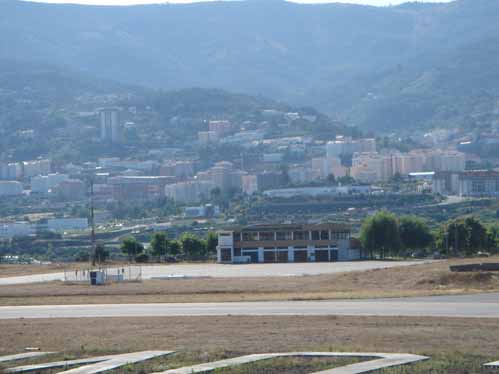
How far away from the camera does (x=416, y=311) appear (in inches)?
1281

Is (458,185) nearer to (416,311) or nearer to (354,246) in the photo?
(354,246)

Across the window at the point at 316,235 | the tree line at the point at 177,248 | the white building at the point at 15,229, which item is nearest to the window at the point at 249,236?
the window at the point at 316,235

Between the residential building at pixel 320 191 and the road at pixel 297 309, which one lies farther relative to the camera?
the residential building at pixel 320 191

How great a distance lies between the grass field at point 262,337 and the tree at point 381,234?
2024 inches

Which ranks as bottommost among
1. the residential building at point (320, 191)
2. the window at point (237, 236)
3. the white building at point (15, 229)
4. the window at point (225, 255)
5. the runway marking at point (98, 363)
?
the runway marking at point (98, 363)

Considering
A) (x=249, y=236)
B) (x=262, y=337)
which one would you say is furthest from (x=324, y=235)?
(x=262, y=337)

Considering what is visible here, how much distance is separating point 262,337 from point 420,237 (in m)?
59.6

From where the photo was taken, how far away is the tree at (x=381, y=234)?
82.5 metres

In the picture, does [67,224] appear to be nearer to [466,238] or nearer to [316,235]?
[316,235]

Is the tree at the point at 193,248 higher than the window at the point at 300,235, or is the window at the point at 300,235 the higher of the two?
the window at the point at 300,235

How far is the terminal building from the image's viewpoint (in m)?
82.8

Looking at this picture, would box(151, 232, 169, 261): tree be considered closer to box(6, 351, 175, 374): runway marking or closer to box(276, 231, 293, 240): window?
box(276, 231, 293, 240): window

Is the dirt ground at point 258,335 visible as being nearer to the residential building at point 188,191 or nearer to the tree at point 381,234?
the tree at point 381,234

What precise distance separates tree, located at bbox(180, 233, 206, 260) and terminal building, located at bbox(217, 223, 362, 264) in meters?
6.14
